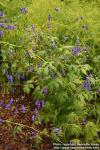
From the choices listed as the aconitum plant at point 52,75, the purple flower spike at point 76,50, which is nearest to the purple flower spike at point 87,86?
the aconitum plant at point 52,75

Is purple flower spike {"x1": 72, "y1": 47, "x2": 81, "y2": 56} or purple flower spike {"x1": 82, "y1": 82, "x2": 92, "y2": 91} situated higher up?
purple flower spike {"x1": 72, "y1": 47, "x2": 81, "y2": 56}

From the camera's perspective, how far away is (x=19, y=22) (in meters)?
4.64

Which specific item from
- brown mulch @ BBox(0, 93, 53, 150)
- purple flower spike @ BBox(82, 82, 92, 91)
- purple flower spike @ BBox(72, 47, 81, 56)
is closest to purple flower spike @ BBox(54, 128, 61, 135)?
brown mulch @ BBox(0, 93, 53, 150)

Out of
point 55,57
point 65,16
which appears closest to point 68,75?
point 55,57

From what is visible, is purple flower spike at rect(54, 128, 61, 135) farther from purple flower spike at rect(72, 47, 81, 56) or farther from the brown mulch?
purple flower spike at rect(72, 47, 81, 56)

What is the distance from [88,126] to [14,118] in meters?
0.76

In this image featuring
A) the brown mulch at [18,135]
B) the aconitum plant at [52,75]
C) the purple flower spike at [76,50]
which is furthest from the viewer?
the purple flower spike at [76,50]

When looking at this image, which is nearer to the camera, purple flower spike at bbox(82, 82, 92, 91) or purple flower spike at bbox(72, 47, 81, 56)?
purple flower spike at bbox(82, 82, 92, 91)

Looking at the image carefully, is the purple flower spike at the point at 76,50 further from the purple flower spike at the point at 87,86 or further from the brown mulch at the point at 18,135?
the brown mulch at the point at 18,135

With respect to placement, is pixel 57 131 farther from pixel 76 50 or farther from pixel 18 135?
pixel 76 50

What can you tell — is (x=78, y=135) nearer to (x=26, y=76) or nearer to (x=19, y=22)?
(x=26, y=76)

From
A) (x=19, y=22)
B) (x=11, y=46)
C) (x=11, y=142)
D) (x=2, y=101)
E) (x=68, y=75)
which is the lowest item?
(x=11, y=142)

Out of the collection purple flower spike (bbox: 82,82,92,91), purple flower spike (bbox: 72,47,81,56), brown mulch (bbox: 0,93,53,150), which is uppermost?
purple flower spike (bbox: 72,47,81,56)

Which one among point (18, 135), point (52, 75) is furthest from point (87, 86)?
point (18, 135)
